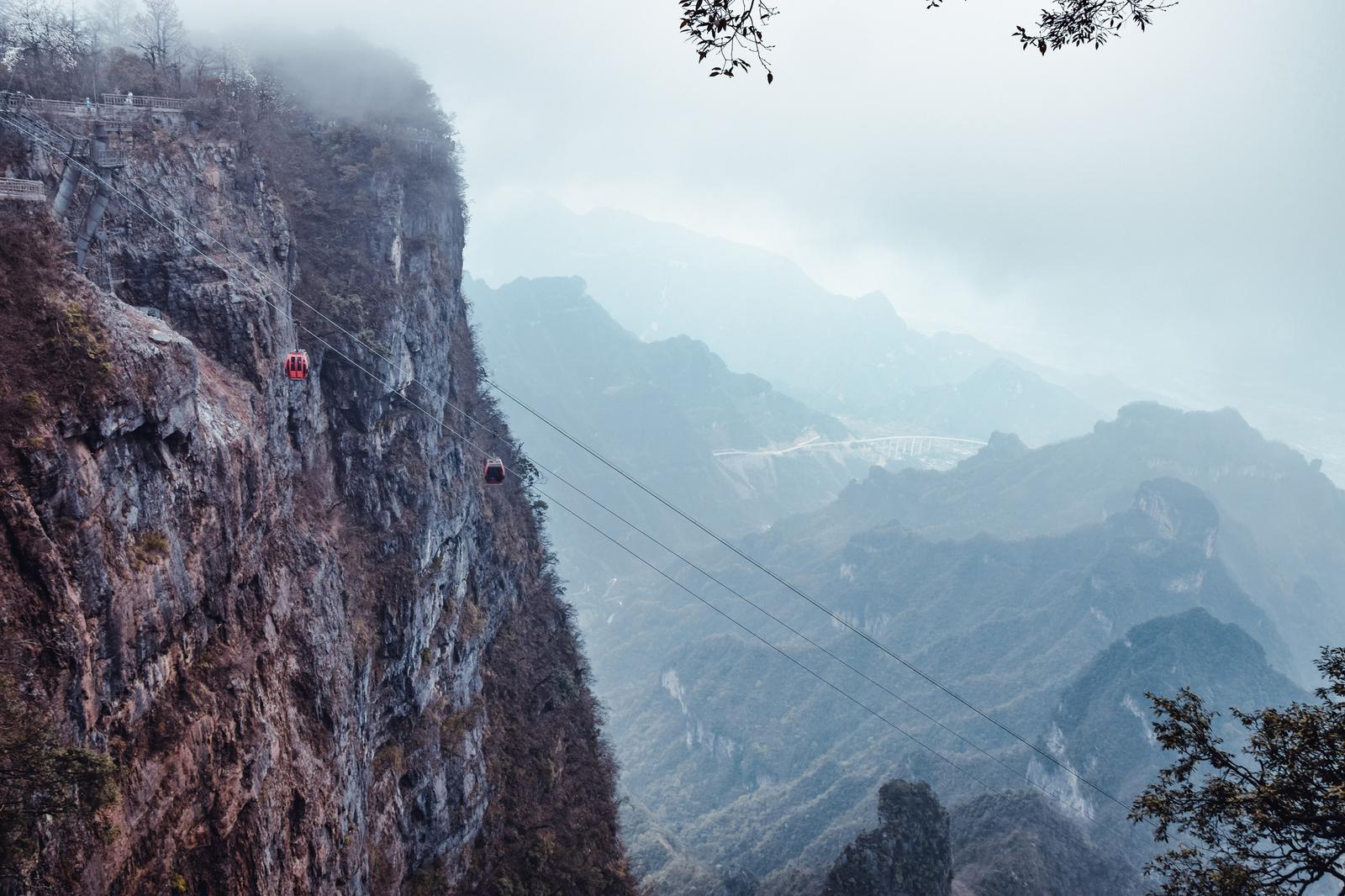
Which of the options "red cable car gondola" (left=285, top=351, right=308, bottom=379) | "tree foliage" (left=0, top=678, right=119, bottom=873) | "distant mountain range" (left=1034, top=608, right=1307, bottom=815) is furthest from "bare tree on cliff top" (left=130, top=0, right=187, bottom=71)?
"distant mountain range" (left=1034, top=608, right=1307, bottom=815)

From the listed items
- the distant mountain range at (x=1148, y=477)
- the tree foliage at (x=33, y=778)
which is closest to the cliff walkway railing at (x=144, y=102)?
the tree foliage at (x=33, y=778)

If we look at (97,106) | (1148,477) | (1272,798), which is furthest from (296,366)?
(1148,477)

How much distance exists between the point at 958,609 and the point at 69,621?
138069 mm

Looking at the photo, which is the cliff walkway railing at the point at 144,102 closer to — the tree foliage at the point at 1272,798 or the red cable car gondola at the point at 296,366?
the red cable car gondola at the point at 296,366

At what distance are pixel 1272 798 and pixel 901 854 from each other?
48.5 meters

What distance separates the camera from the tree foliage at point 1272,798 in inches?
341

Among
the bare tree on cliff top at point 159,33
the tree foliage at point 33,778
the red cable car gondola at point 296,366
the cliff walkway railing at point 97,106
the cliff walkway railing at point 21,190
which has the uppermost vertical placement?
the bare tree on cliff top at point 159,33

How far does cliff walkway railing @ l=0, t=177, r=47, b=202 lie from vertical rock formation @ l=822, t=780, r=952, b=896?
5235 cm

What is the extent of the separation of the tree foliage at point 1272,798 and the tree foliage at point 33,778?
1498 centimetres

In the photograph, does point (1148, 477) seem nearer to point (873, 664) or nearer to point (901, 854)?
point (873, 664)

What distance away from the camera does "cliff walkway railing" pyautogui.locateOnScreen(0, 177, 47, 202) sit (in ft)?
53.0

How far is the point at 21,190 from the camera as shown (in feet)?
54.1

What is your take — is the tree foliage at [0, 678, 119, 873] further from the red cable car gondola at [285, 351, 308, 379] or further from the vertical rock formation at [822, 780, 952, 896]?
the vertical rock formation at [822, 780, 952, 896]

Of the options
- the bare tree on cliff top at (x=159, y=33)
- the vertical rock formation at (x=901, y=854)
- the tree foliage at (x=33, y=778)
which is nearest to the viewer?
the tree foliage at (x=33, y=778)
